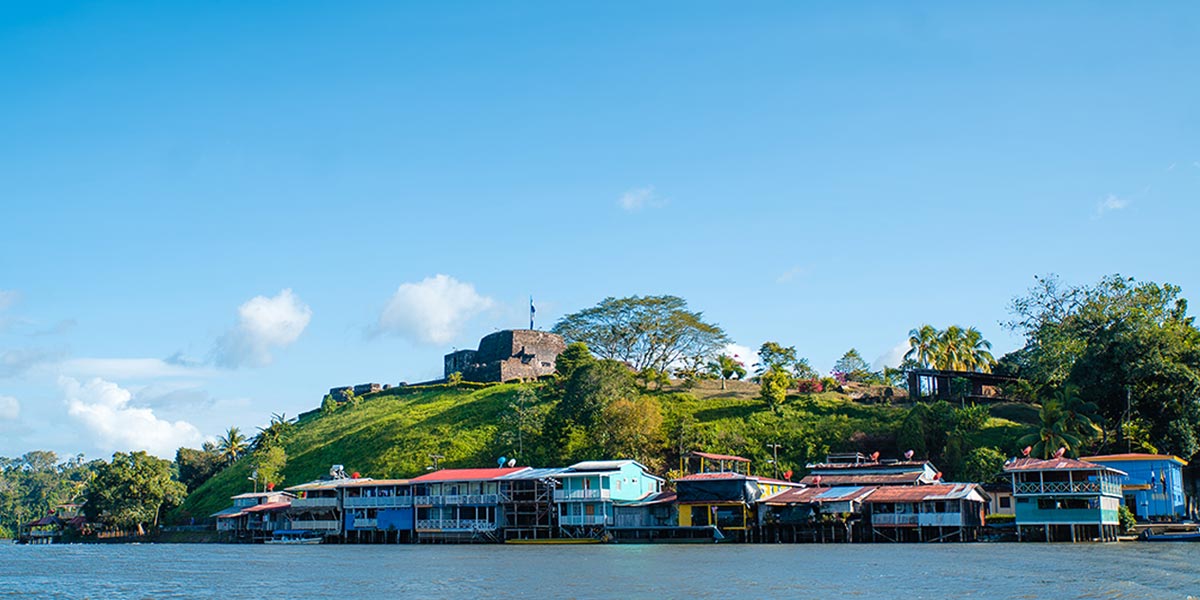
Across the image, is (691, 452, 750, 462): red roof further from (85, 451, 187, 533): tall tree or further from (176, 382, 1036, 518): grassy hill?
→ (85, 451, 187, 533): tall tree

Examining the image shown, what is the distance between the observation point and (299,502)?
8356 centimetres

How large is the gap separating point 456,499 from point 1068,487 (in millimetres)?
40450

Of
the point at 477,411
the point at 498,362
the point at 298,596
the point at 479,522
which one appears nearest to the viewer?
the point at 298,596

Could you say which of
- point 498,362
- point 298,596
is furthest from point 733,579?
point 498,362

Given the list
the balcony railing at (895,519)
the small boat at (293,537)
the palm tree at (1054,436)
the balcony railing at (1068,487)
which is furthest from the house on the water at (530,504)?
the palm tree at (1054,436)

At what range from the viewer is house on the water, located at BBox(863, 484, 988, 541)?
60156mm

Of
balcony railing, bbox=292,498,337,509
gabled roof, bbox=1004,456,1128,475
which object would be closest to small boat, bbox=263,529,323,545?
balcony railing, bbox=292,498,337,509

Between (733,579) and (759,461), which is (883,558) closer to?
(733,579)

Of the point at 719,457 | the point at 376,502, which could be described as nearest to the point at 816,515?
the point at 719,457

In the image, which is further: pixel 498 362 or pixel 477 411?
pixel 498 362

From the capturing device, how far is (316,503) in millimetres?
82250

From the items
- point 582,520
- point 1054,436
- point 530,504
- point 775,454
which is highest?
point 1054,436

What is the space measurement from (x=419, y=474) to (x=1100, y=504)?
51.2 metres

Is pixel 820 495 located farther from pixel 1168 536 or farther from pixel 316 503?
pixel 316 503
